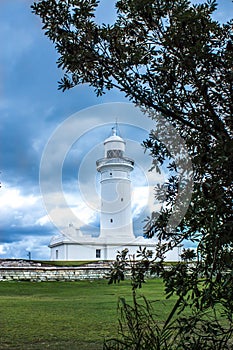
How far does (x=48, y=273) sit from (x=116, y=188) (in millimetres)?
11997

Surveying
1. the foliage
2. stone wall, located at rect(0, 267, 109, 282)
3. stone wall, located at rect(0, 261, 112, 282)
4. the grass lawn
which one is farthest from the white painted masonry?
the foliage

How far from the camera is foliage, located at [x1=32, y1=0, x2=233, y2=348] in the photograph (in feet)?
10.1

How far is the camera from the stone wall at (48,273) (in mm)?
19506

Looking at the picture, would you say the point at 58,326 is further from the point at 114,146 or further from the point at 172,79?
the point at 114,146

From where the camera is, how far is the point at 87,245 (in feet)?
99.9

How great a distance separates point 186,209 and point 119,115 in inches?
49.0

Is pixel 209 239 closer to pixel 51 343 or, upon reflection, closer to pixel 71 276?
pixel 51 343

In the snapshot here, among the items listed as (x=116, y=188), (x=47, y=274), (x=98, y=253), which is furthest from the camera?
(x=98, y=253)

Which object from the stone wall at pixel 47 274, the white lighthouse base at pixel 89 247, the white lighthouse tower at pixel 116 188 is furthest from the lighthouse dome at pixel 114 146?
the stone wall at pixel 47 274

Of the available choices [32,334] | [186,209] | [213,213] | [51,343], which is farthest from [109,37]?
[32,334]

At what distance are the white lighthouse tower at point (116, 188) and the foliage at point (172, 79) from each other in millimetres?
27552

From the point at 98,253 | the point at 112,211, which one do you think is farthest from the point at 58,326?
the point at 98,253

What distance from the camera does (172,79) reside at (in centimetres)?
348

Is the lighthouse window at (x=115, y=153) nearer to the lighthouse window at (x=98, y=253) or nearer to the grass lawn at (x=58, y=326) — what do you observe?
the lighthouse window at (x=98, y=253)
